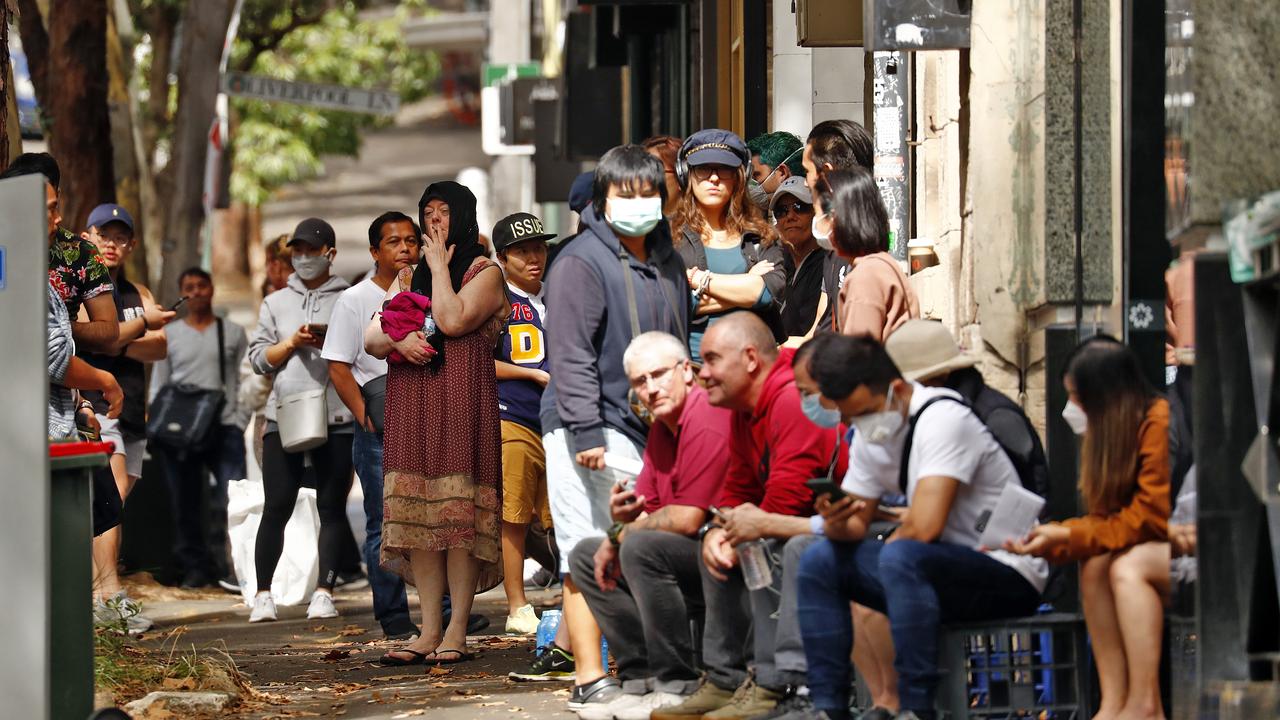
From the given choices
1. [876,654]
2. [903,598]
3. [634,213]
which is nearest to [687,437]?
[634,213]

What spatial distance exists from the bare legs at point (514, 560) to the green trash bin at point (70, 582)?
11.5ft

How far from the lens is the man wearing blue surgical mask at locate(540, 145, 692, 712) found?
7836 mm

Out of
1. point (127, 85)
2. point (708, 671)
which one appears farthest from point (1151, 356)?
point (127, 85)

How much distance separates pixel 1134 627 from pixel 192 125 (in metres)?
14.3

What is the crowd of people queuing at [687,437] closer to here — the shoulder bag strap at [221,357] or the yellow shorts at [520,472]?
the yellow shorts at [520,472]

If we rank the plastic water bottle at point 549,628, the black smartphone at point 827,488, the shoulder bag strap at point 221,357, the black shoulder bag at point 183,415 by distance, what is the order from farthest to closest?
the shoulder bag strap at point 221,357 < the black shoulder bag at point 183,415 < the plastic water bottle at point 549,628 < the black smartphone at point 827,488

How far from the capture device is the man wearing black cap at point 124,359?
1088 cm

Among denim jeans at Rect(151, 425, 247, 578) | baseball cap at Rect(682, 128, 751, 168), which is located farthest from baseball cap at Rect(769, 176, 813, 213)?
denim jeans at Rect(151, 425, 247, 578)

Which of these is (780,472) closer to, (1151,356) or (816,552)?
(816,552)

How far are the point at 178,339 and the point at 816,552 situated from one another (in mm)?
7678

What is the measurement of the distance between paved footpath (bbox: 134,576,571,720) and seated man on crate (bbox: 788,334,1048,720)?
1.49 meters

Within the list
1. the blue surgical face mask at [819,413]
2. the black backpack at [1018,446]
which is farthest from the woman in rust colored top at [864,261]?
the black backpack at [1018,446]

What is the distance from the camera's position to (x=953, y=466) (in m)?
6.32

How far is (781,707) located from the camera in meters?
A: 6.94
